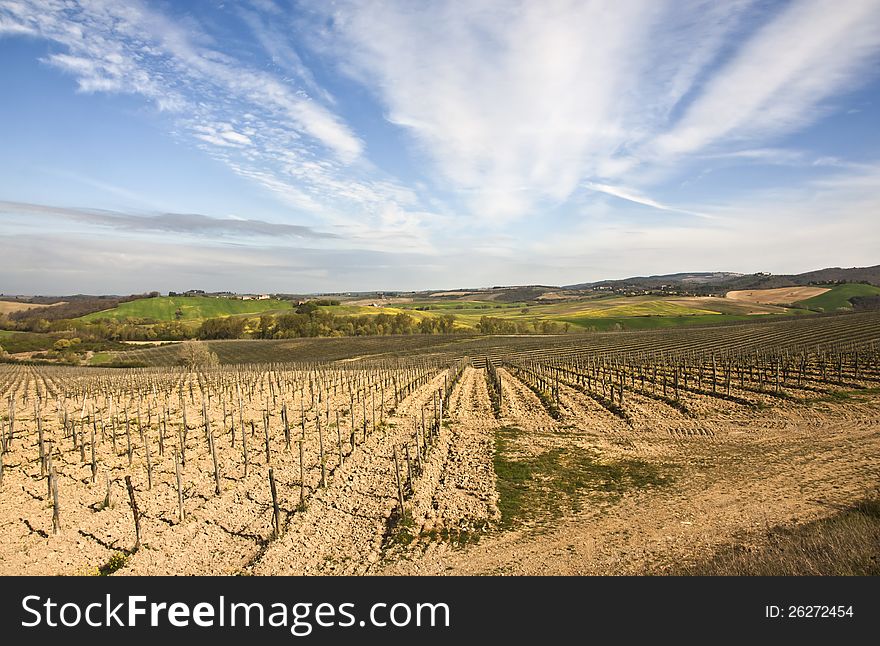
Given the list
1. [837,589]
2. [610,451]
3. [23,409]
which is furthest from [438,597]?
[23,409]

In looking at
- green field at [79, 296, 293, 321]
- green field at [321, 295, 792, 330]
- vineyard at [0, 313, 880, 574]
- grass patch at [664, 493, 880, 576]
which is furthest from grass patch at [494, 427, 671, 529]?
green field at [79, 296, 293, 321]

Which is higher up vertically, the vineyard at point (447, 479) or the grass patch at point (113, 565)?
the grass patch at point (113, 565)

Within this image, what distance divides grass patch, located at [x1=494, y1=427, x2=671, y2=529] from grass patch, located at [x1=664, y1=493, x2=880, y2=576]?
403 cm

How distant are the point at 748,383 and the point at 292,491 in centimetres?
2615

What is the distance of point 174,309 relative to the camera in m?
112

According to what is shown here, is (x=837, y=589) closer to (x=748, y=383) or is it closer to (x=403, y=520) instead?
(x=403, y=520)

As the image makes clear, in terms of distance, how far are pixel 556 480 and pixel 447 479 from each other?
319cm

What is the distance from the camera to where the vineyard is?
955cm

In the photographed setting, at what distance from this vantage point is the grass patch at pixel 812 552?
22.0 ft

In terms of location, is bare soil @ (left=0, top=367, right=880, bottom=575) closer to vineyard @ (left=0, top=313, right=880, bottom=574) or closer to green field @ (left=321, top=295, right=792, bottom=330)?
vineyard @ (left=0, top=313, right=880, bottom=574)

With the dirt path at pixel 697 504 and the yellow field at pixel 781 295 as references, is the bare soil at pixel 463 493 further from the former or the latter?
the yellow field at pixel 781 295

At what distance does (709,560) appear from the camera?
812 cm

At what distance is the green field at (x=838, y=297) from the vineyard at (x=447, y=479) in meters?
82.9

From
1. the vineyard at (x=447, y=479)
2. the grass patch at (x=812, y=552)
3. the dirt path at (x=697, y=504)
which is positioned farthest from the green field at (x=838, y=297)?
the grass patch at (x=812, y=552)
